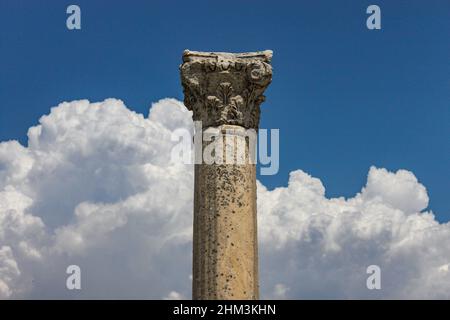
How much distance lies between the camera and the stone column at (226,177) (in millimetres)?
14883

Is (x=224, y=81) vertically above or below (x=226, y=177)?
above

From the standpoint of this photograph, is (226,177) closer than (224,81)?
Yes

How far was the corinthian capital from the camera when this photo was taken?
16.0m

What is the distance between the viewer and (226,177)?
15508 millimetres

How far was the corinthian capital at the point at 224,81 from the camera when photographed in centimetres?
1598

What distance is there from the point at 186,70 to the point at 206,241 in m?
3.80

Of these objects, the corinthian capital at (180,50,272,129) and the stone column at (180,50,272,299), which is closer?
the stone column at (180,50,272,299)

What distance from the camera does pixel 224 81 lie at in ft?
52.8

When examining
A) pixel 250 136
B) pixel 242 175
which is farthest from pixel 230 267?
pixel 250 136

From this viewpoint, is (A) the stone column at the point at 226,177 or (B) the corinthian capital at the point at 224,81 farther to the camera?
(B) the corinthian capital at the point at 224,81

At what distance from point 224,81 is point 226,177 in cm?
218

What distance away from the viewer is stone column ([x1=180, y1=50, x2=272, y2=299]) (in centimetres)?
1488
